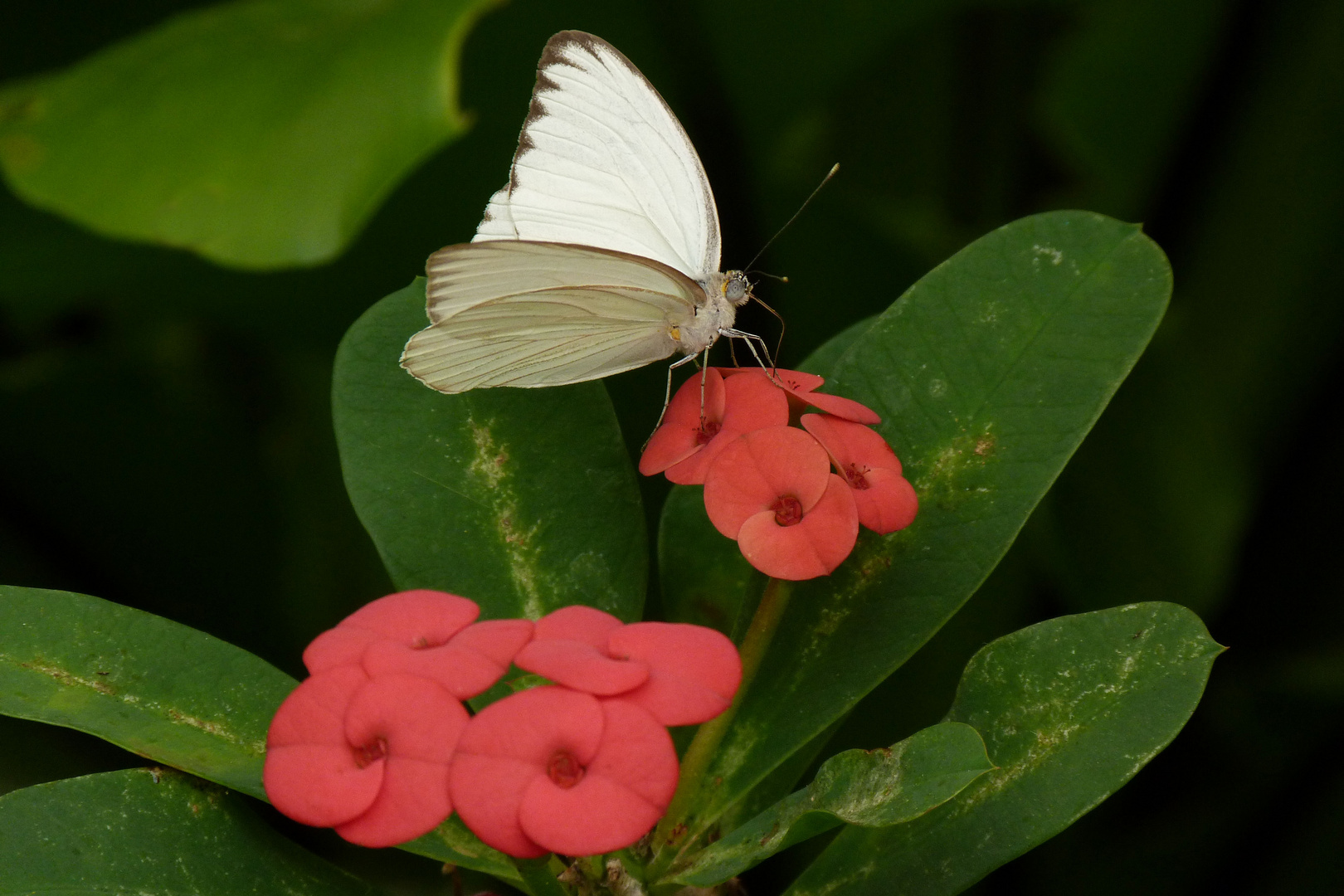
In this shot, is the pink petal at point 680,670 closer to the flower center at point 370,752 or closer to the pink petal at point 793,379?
the flower center at point 370,752

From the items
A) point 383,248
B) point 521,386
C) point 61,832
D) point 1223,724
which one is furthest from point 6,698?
point 1223,724

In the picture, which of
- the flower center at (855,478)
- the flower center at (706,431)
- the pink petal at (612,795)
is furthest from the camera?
the flower center at (706,431)

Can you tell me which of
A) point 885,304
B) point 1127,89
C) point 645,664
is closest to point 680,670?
point 645,664

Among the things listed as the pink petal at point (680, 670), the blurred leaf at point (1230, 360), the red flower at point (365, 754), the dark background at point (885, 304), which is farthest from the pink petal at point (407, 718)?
the blurred leaf at point (1230, 360)

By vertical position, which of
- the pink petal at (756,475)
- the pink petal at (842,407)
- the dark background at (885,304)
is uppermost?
the pink petal at (842,407)

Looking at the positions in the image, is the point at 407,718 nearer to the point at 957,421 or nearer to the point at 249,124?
the point at 957,421
